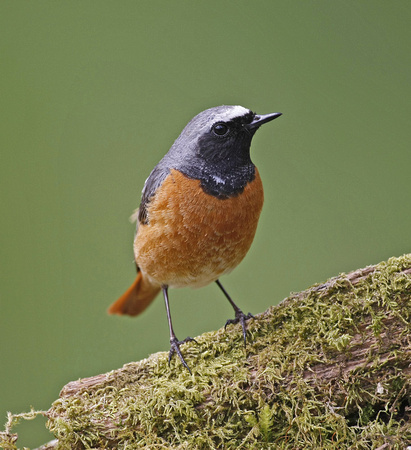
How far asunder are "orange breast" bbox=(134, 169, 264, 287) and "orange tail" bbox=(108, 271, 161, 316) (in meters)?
0.91

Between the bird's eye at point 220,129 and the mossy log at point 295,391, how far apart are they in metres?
1.17

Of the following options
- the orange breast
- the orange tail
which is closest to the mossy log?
the orange breast

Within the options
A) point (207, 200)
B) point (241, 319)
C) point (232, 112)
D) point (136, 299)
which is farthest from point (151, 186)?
point (136, 299)

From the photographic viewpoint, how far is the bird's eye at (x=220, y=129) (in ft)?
11.2

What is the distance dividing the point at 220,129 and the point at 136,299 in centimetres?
193

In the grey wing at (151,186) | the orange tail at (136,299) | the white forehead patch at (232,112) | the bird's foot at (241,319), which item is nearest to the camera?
the bird's foot at (241,319)

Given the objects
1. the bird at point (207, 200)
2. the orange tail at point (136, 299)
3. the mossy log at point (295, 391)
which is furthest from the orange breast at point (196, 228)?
the orange tail at point (136, 299)

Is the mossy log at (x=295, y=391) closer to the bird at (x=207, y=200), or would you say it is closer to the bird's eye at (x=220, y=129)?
the bird at (x=207, y=200)

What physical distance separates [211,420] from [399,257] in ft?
4.09

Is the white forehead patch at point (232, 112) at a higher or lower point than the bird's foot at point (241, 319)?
higher

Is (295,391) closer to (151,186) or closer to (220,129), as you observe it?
(220,129)

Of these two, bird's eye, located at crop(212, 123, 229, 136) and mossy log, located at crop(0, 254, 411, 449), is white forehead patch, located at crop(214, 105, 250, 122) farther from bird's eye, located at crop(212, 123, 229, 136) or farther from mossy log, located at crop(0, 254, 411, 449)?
mossy log, located at crop(0, 254, 411, 449)

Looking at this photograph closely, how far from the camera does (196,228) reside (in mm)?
3377

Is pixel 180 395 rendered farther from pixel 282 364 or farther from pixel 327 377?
pixel 327 377
